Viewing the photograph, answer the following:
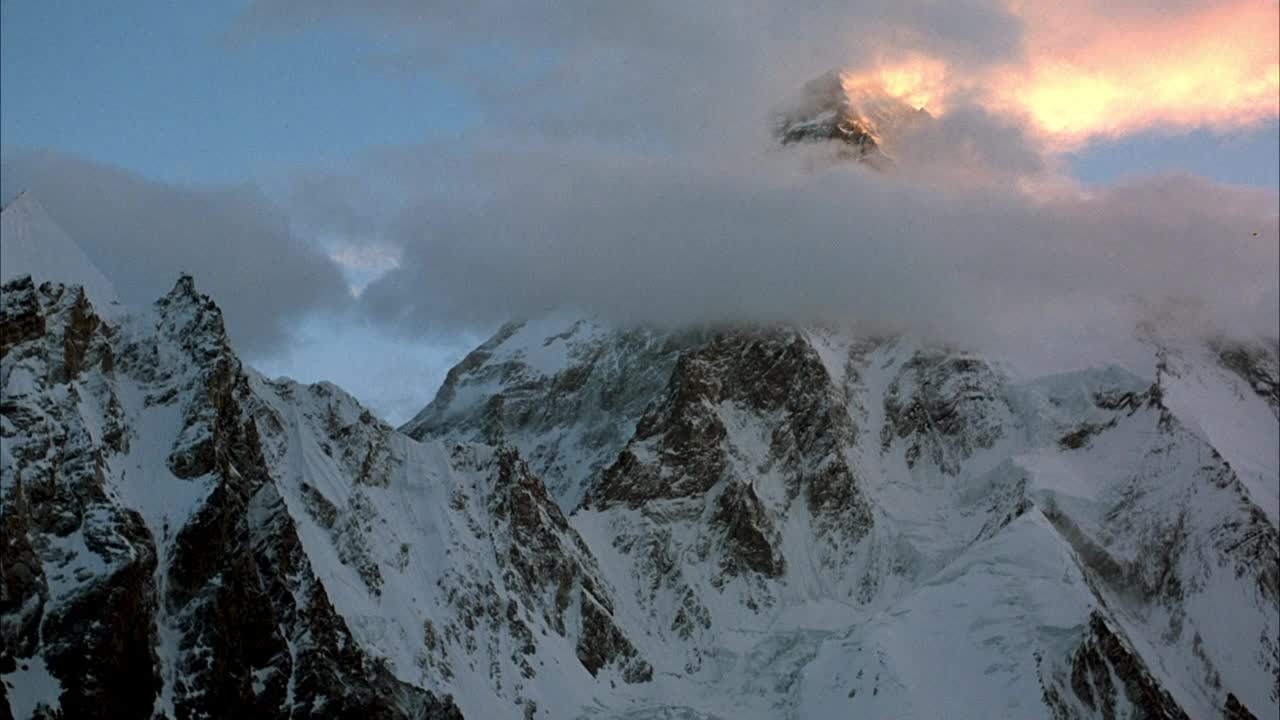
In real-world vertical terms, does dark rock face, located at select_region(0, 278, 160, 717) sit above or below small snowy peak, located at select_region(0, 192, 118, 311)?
below

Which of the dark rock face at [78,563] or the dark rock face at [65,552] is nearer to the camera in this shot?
the dark rock face at [65,552]

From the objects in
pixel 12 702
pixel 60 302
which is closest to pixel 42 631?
pixel 12 702

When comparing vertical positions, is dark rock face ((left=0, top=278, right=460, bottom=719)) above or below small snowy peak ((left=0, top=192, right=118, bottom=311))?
below

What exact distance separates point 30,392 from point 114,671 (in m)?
26.6

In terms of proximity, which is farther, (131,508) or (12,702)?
(131,508)

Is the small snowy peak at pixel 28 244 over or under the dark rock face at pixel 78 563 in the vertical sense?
over

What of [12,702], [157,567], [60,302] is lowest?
[12,702]

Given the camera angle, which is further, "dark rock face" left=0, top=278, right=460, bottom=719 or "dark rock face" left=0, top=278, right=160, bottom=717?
"dark rock face" left=0, top=278, right=460, bottom=719

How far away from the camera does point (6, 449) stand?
178500mm

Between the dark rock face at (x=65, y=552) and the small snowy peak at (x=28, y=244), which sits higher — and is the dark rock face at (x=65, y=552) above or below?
below

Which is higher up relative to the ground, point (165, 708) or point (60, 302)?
point (60, 302)

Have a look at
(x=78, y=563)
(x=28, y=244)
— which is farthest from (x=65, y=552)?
(x=28, y=244)

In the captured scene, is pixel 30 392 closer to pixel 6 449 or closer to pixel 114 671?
pixel 6 449

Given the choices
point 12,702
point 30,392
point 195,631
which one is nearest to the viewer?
point 12,702
